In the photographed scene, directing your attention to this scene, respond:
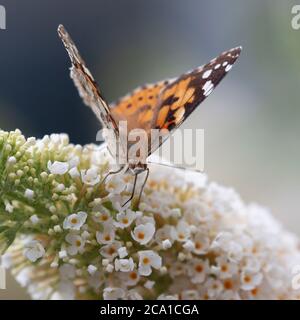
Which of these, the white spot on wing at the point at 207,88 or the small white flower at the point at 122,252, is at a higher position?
the white spot on wing at the point at 207,88

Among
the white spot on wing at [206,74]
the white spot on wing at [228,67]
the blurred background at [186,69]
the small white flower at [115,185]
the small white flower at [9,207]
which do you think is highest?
the blurred background at [186,69]

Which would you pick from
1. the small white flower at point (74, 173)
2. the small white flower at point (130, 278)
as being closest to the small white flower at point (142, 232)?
the small white flower at point (130, 278)

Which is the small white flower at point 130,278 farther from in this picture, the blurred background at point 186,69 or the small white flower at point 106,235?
the blurred background at point 186,69

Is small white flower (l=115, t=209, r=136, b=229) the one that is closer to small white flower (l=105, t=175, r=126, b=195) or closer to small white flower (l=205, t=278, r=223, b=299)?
small white flower (l=105, t=175, r=126, b=195)

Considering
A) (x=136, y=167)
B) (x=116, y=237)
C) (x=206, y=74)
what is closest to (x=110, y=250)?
(x=116, y=237)

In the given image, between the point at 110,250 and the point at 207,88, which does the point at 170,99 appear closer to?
the point at 207,88

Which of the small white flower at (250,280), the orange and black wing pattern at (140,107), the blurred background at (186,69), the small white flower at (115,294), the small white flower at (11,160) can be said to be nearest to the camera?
the small white flower at (11,160)

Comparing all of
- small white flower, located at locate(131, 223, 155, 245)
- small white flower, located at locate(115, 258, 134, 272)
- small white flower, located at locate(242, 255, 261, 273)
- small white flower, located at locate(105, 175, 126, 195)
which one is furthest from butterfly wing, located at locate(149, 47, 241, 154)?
small white flower, located at locate(242, 255, 261, 273)

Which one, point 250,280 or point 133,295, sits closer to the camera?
point 133,295
